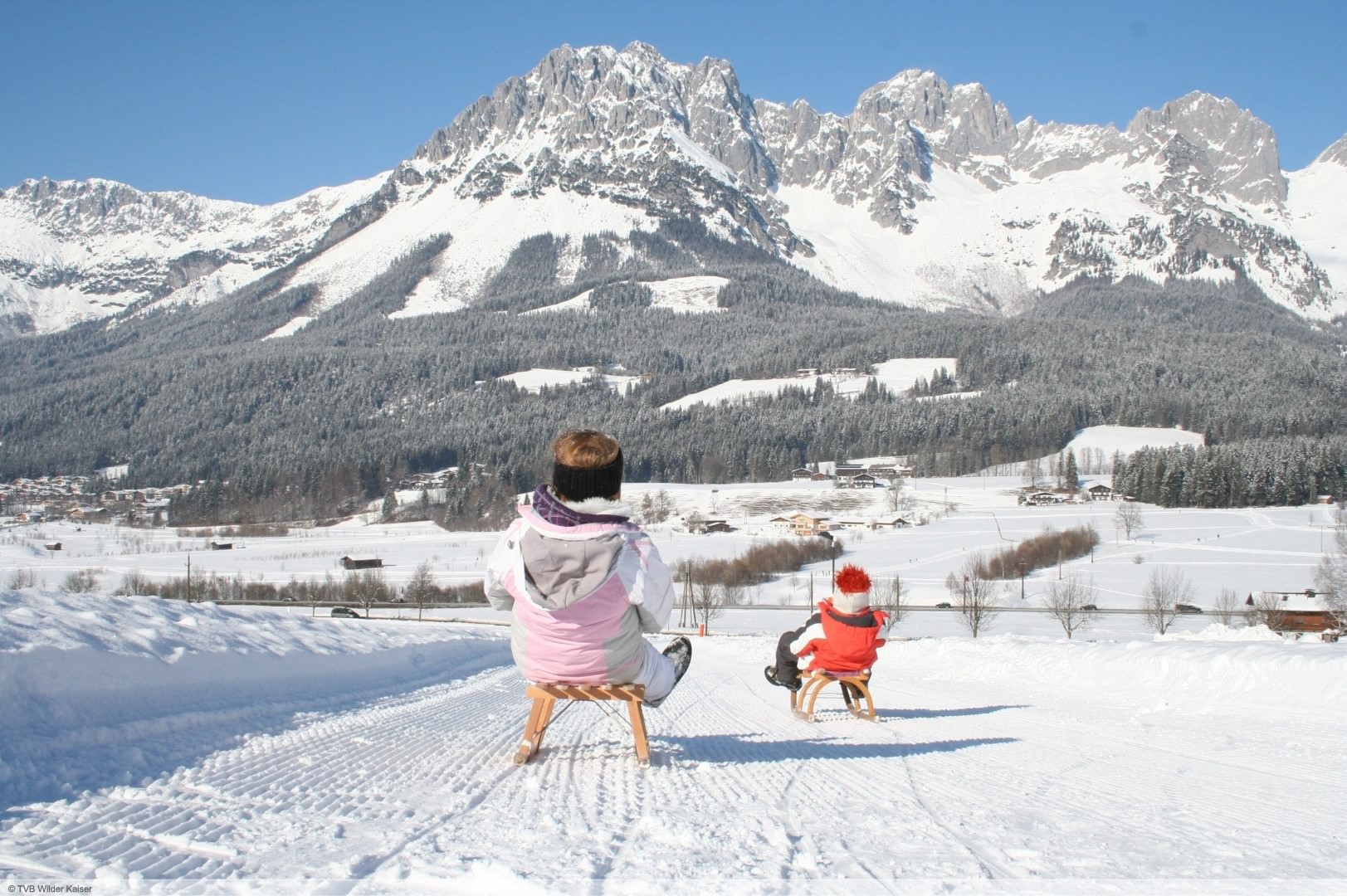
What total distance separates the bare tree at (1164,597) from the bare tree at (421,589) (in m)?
39.6

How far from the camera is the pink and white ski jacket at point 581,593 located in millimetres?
4793

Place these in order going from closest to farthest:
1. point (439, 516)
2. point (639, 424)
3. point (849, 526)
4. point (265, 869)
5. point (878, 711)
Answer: point (265, 869), point (878, 711), point (849, 526), point (439, 516), point (639, 424)

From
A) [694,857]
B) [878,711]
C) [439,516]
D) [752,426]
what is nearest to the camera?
[694,857]

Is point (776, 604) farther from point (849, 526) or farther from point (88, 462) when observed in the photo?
point (88, 462)

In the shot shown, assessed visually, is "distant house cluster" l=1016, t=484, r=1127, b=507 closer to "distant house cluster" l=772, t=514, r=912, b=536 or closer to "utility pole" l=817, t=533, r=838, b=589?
"distant house cluster" l=772, t=514, r=912, b=536

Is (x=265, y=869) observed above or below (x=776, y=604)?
above

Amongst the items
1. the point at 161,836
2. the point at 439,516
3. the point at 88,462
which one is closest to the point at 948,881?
the point at 161,836

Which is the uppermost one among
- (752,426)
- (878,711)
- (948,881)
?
(752,426)

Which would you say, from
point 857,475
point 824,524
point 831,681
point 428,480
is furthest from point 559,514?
point 428,480

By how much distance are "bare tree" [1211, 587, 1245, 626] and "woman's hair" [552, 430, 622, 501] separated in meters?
53.0

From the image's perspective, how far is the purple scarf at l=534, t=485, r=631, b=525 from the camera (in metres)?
4.79

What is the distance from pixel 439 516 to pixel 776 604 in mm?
71075

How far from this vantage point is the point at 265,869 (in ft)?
10.1

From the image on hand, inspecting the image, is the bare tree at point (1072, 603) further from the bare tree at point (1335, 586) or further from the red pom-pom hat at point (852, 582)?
the red pom-pom hat at point (852, 582)
